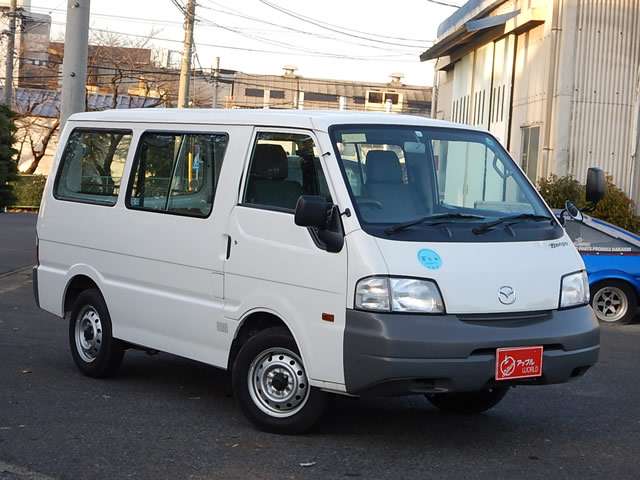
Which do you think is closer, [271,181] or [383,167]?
[383,167]

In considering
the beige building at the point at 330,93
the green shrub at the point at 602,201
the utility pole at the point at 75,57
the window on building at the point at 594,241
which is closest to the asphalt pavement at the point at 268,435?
the window on building at the point at 594,241

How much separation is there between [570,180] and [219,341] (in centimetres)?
1557

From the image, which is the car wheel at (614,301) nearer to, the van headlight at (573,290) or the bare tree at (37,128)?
the van headlight at (573,290)

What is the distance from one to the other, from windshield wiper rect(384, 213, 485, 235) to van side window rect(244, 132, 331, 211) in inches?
21.3

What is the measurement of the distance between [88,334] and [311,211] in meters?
3.18

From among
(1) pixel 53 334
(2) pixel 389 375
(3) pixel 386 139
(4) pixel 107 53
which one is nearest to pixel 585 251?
(1) pixel 53 334

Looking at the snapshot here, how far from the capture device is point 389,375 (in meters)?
6.48

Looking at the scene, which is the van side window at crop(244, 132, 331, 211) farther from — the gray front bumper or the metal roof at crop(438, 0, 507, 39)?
the metal roof at crop(438, 0, 507, 39)

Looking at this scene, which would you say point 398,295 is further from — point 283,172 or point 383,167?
point 283,172

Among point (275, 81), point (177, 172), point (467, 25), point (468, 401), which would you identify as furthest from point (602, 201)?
point (275, 81)

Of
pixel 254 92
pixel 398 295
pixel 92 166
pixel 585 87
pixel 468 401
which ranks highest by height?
pixel 254 92

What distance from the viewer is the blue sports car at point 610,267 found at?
47.3 feet

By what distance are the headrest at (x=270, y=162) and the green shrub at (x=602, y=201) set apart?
47.4 ft

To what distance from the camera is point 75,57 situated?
690 inches
